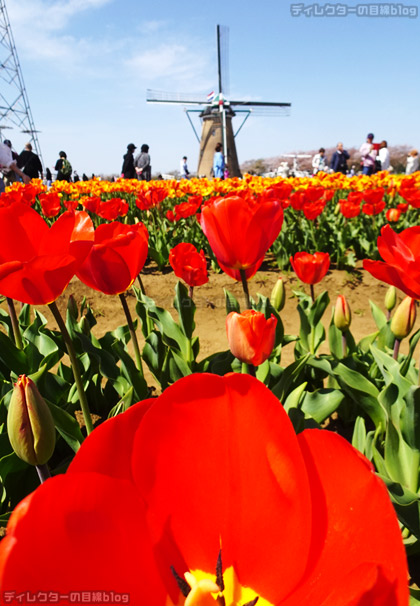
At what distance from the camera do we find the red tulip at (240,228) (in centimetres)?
142

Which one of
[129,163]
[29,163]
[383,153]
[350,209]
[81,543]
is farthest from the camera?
[129,163]

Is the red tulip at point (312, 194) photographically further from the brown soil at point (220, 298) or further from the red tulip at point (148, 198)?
the red tulip at point (148, 198)

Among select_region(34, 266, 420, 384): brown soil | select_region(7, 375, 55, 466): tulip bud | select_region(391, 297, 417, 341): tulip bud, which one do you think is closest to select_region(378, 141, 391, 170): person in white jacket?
select_region(34, 266, 420, 384): brown soil

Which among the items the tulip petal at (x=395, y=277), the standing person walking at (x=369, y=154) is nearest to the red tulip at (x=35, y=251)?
the tulip petal at (x=395, y=277)

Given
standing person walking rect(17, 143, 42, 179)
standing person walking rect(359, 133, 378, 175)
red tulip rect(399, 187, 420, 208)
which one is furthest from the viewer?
standing person walking rect(359, 133, 378, 175)

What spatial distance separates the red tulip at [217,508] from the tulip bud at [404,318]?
1.35 metres

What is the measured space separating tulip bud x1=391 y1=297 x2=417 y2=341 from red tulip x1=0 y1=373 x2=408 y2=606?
4.44 ft

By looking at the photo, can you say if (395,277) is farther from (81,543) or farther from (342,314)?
(81,543)

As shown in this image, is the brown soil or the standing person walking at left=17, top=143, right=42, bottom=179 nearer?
the brown soil

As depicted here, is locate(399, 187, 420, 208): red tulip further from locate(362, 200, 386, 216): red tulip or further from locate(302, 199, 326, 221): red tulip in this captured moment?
locate(302, 199, 326, 221): red tulip

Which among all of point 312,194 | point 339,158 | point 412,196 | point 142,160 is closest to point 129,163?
point 142,160

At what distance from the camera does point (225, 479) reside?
20.8 inches

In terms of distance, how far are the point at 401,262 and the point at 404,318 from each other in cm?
55

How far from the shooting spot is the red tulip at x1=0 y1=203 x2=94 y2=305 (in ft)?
3.15
